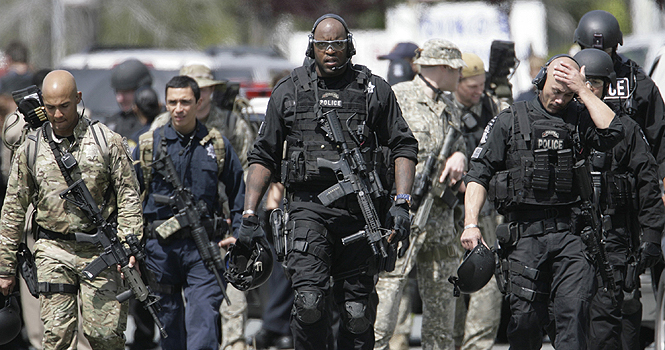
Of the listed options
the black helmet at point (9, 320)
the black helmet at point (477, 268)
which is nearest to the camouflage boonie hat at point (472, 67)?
the black helmet at point (477, 268)

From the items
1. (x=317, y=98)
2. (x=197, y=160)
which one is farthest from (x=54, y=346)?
(x=317, y=98)

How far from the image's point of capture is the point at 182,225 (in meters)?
6.11

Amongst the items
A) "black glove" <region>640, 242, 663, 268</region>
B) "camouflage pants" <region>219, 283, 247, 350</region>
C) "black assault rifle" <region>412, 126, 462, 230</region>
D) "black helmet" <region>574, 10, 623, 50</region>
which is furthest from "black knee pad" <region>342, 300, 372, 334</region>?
"black helmet" <region>574, 10, 623, 50</region>

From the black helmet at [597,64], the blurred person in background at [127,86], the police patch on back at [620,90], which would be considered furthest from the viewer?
the blurred person in background at [127,86]

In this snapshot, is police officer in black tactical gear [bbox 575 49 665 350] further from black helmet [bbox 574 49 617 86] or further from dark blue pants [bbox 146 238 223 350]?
dark blue pants [bbox 146 238 223 350]

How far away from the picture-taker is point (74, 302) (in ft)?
18.0

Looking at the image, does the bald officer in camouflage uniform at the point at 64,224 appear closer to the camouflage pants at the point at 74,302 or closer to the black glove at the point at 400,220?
the camouflage pants at the point at 74,302

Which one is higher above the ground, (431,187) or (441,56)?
(441,56)

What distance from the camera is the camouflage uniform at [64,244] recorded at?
5.41m

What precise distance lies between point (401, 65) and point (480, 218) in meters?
1.84

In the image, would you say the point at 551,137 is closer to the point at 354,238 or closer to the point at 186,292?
the point at 354,238

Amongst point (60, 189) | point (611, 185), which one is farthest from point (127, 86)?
point (611, 185)

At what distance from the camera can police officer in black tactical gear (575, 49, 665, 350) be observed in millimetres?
5723

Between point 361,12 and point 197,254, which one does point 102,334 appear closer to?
point 197,254
